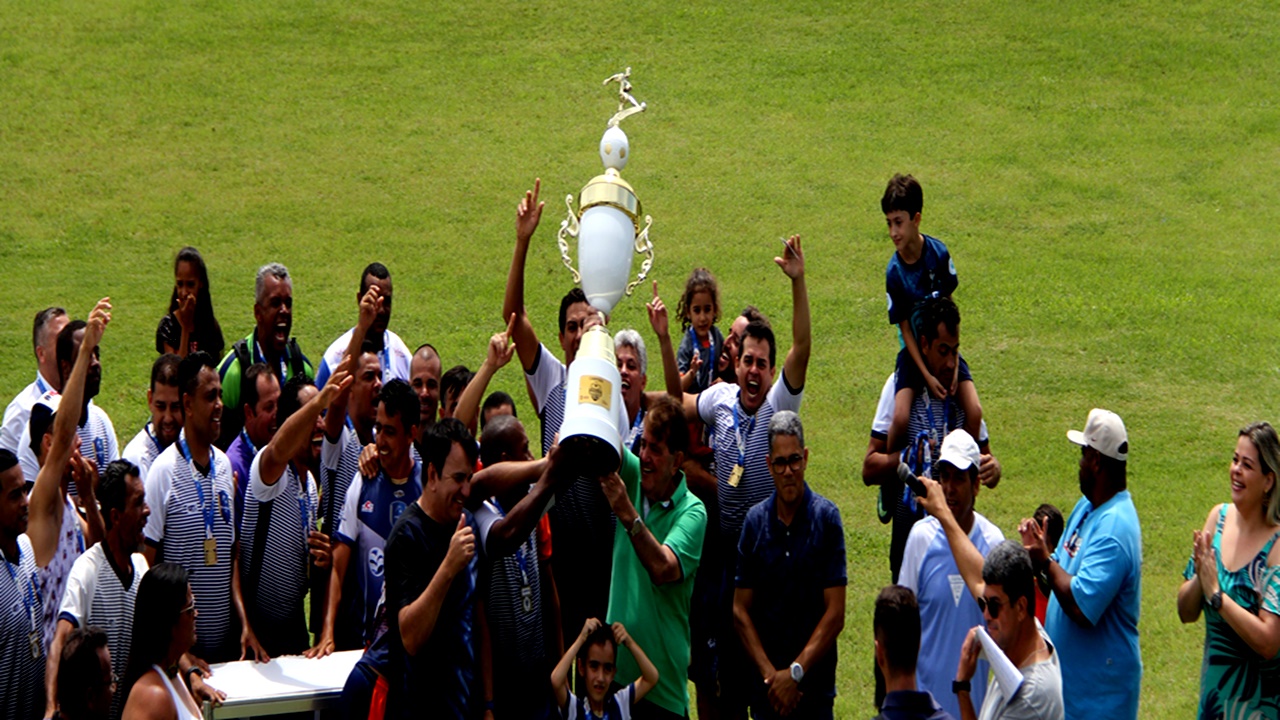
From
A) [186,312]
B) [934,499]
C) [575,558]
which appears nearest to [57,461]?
[575,558]

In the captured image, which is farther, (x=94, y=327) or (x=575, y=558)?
(x=575, y=558)

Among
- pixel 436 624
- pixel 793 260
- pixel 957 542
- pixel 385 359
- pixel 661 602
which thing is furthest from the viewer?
pixel 385 359

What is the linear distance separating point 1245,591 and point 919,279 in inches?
114

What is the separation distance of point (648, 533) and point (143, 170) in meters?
14.2

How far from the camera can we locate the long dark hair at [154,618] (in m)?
5.32

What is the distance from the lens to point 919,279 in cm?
841

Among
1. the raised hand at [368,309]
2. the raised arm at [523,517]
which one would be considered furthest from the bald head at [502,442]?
the raised hand at [368,309]

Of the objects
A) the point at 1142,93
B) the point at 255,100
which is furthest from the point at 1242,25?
the point at 255,100

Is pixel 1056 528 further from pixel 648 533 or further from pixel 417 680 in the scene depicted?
pixel 417 680

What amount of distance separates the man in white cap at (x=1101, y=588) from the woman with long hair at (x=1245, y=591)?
0.33 metres

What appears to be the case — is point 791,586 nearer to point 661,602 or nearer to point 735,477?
point 661,602

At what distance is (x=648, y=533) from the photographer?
6266 mm

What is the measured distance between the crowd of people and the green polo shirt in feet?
0.05

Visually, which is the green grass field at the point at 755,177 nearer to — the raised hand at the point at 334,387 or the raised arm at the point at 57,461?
the raised hand at the point at 334,387
